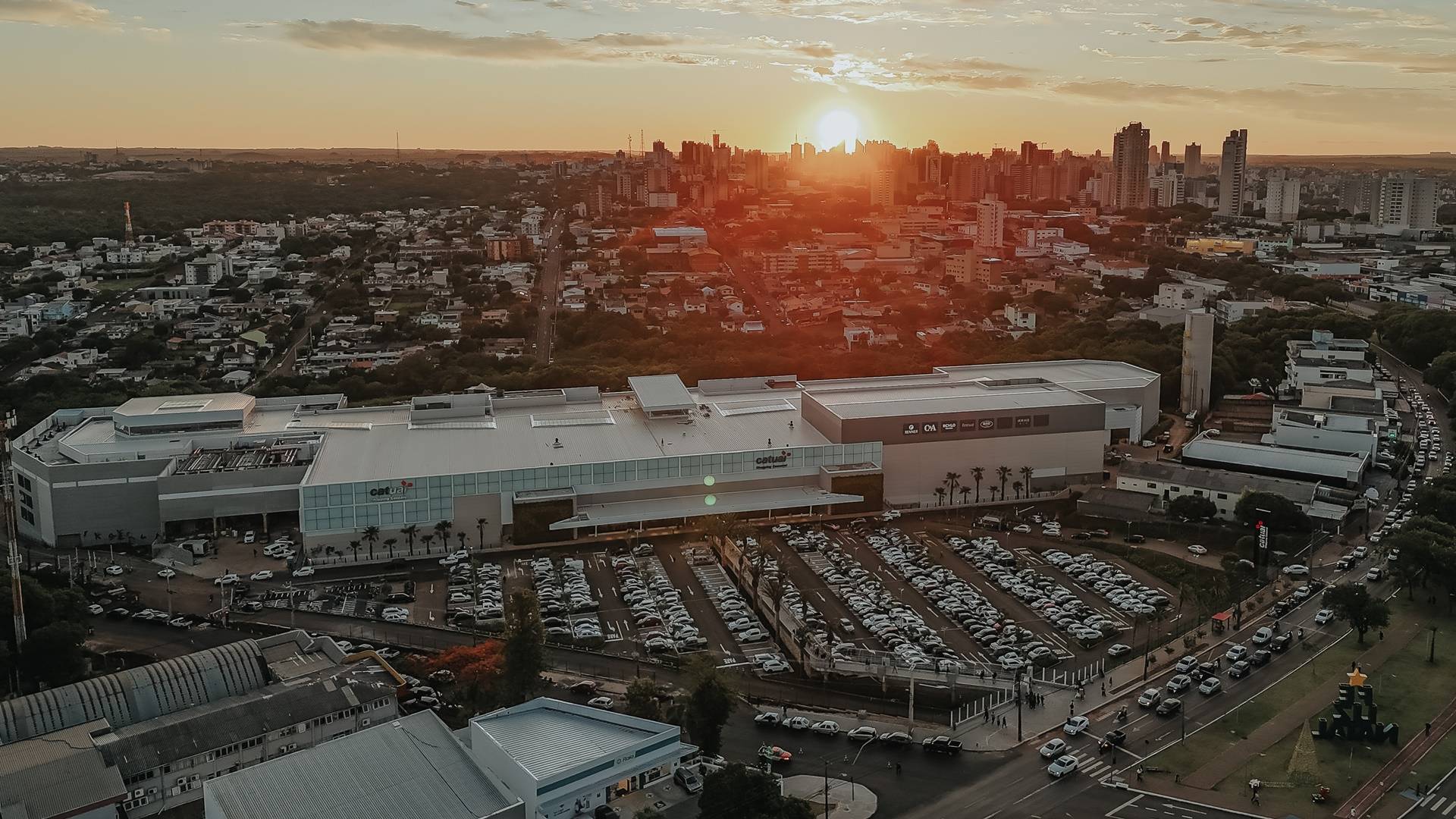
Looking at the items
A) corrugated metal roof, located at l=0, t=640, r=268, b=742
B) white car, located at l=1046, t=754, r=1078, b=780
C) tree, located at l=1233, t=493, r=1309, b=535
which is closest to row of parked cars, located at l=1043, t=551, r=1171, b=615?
tree, located at l=1233, t=493, r=1309, b=535

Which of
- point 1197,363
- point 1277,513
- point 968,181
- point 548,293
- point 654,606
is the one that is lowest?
point 654,606

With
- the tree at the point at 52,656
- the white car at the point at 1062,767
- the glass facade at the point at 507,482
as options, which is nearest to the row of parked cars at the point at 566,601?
the glass facade at the point at 507,482

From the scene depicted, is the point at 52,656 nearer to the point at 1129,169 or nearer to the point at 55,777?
the point at 55,777

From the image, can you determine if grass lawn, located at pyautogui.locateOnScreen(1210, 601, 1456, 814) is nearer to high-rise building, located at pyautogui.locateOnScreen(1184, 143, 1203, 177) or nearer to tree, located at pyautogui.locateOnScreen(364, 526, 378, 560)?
tree, located at pyautogui.locateOnScreen(364, 526, 378, 560)

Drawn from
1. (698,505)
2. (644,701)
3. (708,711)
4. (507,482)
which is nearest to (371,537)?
(507,482)

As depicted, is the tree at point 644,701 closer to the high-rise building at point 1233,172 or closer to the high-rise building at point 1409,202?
the high-rise building at point 1409,202

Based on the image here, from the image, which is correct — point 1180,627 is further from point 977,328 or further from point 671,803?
point 977,328

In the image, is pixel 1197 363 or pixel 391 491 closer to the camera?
pixel 391 491
